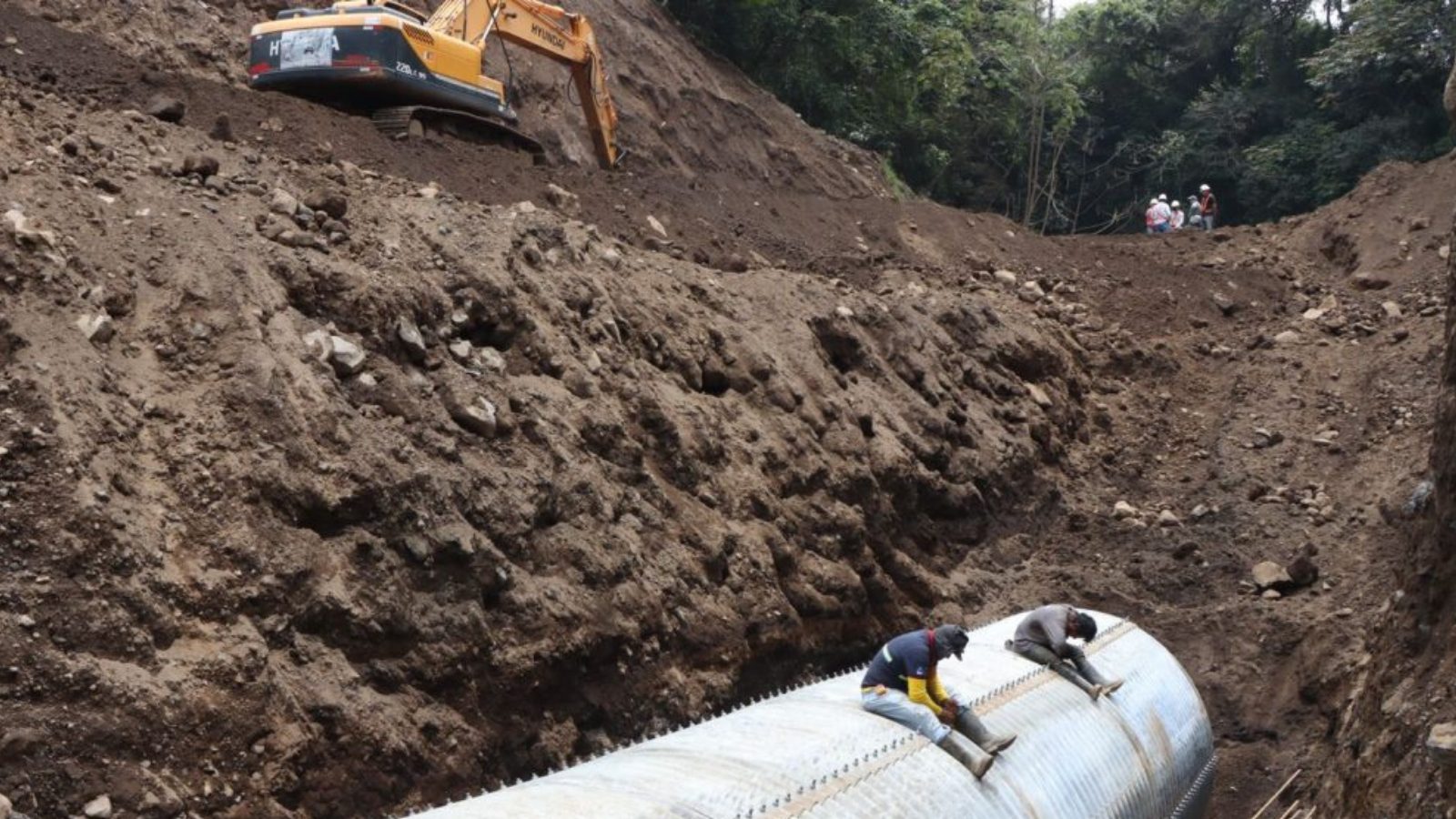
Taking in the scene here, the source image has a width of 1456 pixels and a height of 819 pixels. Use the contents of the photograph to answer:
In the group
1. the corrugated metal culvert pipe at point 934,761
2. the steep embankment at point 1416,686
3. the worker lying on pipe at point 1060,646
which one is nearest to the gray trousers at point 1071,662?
the worker lying on pipe at point 1060,646

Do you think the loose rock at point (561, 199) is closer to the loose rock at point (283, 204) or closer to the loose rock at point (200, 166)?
the loose rock at point (283, 204)

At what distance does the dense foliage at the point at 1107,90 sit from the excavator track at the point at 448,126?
11.8 m

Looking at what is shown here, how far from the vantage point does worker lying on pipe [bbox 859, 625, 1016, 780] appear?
31.9ft

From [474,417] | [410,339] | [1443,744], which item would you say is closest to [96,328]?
[410,339]

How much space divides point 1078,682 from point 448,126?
11.8 meters

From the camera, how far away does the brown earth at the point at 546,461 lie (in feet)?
30.8

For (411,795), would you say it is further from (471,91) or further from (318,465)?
(471,91)

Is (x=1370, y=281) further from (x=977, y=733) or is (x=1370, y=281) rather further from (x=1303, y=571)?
(x=977, y=733)

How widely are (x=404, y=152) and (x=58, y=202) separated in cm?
612

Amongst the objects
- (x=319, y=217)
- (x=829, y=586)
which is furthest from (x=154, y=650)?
(x=829, y=586)

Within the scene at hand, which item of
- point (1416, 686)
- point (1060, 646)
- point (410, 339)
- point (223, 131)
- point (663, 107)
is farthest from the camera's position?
point (663, 107)

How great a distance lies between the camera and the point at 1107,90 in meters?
45.8

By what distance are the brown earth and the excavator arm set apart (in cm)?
118

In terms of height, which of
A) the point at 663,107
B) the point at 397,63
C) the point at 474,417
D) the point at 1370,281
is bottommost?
the point at 474,417
